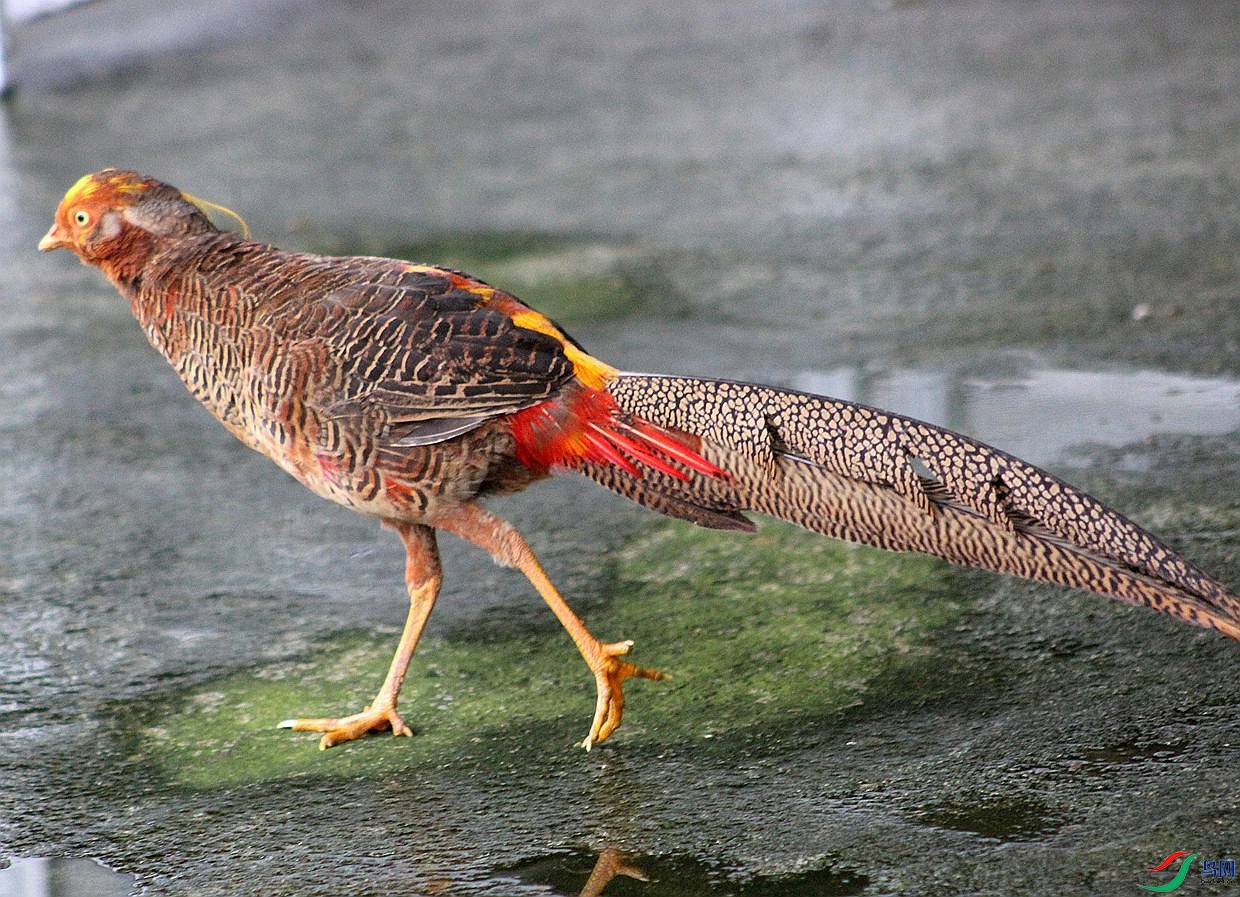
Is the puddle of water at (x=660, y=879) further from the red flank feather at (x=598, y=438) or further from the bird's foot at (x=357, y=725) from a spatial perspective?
Answer: the red flank feather at (x=598, y=438)

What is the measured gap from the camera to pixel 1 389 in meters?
5.79

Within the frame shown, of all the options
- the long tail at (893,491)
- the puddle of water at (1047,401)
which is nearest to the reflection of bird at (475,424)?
the long tail at (893,491)

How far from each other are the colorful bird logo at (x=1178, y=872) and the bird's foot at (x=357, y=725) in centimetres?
162

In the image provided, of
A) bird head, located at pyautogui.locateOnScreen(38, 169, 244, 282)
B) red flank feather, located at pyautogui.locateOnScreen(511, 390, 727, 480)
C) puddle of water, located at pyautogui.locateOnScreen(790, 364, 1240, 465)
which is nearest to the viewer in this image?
red flank feather, located at pyautogui.locateOnScreen(511, 390, 727, 480)

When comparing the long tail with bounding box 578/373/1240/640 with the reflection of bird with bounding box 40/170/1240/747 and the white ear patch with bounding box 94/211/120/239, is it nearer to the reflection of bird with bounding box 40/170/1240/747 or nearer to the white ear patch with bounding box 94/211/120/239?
the reflection of bird with bounding box 40/170/1240/747

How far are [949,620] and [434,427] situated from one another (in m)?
1.40

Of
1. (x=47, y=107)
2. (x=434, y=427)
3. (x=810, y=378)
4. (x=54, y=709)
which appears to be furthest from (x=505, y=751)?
(x=47, y=107)

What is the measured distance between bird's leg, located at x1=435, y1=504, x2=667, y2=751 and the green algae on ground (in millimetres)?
78

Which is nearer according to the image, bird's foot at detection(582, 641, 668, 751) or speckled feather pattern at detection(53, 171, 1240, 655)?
speckled feather pattern at detection(53, 171, 1240, 655)

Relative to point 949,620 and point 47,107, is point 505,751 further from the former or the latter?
point 47,107

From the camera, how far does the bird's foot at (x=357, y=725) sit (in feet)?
11.2

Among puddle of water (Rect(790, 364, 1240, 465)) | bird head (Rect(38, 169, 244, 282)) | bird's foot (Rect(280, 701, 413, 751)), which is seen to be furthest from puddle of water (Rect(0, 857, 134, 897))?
puddle of water (Rect(790, 364, 1240, 465))

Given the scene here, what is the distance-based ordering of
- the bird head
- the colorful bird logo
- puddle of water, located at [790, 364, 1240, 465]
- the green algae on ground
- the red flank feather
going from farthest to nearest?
puddle of water, located at [790, 364, 1240, 465]
the bird head
the green algae on ground
the red flank feather
the colorful bird logo

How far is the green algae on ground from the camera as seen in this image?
11.1ft
